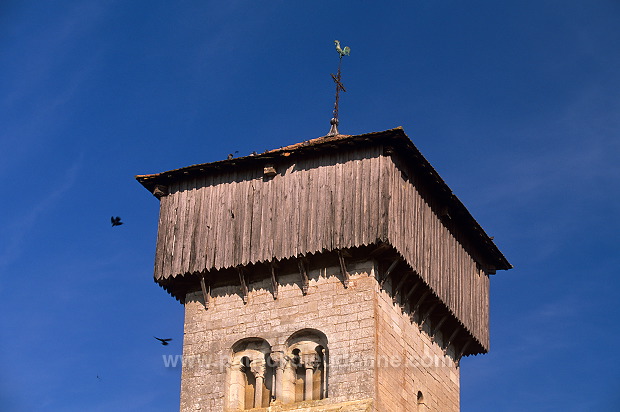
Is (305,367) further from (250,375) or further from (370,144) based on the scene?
(370,144)

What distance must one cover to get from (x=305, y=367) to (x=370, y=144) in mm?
5666

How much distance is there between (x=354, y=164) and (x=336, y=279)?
290 centimetres

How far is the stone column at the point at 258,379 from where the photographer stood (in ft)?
117

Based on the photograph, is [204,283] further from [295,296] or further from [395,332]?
[395,332]

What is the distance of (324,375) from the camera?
3503 centimetres

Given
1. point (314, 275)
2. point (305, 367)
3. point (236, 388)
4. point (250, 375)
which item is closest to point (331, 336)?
point (305, 367)

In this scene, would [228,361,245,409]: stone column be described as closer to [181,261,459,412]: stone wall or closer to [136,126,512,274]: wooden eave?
[181,261,459,412]: stone wall

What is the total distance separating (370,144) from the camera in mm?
36250

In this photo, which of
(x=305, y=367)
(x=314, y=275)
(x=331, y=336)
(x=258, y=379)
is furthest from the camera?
(x=314, y=275)

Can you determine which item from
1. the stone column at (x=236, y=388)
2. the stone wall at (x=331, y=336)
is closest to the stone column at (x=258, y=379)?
the stone column at (x=236, y=388)

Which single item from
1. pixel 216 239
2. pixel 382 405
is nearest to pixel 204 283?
pixel 216 239

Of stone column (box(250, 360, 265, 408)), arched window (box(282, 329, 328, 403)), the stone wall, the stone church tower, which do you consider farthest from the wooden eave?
stone column (box(250, 360, 265, 408))

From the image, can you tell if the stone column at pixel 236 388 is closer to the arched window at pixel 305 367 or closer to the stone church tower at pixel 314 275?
the stone church tower at pixel 314 275

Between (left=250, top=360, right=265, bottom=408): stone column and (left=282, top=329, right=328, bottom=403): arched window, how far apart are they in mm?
706
